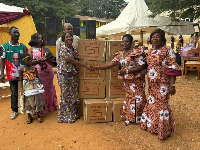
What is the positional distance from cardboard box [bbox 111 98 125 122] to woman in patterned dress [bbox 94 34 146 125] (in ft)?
0.44

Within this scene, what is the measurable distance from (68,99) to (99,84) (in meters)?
0.67

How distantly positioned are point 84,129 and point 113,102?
75cm

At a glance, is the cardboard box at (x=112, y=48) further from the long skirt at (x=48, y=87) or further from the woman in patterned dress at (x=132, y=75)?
the long skirt at (x=48, y=87)

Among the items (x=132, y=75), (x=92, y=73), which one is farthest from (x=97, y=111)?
(x=132, y=75)

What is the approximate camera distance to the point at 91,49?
11.4 feet

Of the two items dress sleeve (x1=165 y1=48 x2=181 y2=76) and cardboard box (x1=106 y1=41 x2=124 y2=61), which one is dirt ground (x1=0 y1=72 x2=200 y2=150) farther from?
cardboard box (x1=106 y1=41 x2=124 y2=61)

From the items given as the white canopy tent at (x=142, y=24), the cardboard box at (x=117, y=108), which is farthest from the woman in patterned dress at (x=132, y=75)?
the white canopy tent at (x=142, y=24)

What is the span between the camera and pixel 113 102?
353 cm

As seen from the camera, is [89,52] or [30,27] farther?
[30,27]

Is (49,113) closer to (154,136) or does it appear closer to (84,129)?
(84,129)

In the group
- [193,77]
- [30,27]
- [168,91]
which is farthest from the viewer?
[30,27]

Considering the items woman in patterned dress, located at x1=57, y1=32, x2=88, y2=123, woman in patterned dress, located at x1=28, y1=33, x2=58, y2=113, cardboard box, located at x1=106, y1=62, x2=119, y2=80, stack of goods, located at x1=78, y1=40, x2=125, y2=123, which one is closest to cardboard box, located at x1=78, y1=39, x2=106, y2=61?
stack of goods, located at x1=78, y1=40, x2=125, y2=123

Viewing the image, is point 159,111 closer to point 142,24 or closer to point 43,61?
point 43,61

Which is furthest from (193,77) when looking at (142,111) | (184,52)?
(142,111)
